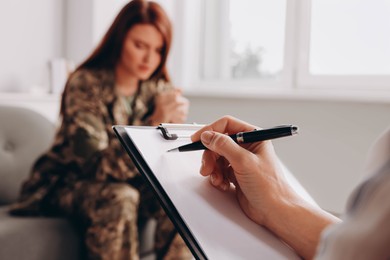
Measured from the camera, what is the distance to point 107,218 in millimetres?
1385

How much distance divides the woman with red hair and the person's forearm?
0.87 metres

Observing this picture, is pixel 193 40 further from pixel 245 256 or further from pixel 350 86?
pixel 245 256

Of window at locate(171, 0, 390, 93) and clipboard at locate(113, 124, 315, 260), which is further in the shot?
window at locate(171, 0, 390, 93)

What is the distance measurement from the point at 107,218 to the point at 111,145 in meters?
0.22

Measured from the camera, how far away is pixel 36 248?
130cm

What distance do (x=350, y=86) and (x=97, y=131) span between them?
114 cm

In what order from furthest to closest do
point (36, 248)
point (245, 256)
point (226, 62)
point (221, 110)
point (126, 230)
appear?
point (226, 62) < point (221, 110) < point (126, 230) < point (36, 248) < point (245, 256)

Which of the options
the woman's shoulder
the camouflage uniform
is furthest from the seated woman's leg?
the woman's shoulder

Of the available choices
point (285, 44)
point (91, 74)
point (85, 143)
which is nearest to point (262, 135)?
point (85, 143)

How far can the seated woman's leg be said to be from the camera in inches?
54.1

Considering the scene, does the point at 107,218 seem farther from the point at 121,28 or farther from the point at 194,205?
the point at 194,205

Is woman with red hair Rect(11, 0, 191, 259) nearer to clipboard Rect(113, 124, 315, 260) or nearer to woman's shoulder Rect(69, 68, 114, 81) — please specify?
woman's shoulder Rect(69, 68, 114, 81)

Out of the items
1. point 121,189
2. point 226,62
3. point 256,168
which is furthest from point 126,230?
point 226,62

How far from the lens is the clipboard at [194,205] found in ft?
1.62
